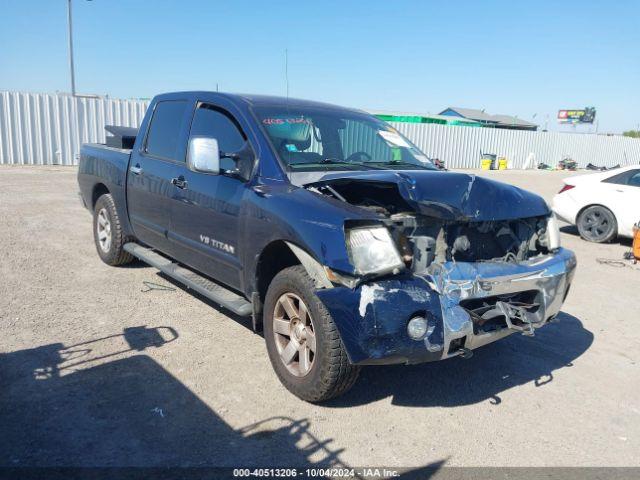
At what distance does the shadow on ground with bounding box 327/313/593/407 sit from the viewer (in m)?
3.50

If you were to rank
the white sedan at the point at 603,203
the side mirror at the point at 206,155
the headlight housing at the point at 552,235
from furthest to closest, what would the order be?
the white sedan at the point at 603,203, the headlight housing at the point at 552,235, the side mirror at the point at 206,155

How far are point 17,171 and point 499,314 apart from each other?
15.2 m

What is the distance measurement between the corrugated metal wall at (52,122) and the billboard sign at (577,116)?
64180 millimetres

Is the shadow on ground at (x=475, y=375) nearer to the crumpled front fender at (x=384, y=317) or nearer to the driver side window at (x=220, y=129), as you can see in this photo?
the crumpled front fender at (x=384, y=317)

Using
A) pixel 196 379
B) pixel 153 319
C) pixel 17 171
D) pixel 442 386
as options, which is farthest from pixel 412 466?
pixel 17 171

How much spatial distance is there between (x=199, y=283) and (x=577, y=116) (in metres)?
75.6

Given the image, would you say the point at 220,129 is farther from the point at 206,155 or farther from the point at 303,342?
the point at 303,342

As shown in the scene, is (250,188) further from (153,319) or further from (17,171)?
(17,171)

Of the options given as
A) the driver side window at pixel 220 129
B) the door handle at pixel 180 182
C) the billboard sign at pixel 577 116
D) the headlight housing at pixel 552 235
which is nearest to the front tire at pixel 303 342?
the driver side window at pixel 220 129

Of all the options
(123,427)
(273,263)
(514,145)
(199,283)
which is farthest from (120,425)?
(514,145)

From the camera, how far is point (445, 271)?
3064 millimetres

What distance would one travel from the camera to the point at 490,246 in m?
3.60

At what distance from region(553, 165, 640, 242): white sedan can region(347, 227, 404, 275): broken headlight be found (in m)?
7.51

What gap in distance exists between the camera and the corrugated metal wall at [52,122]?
16094mm
